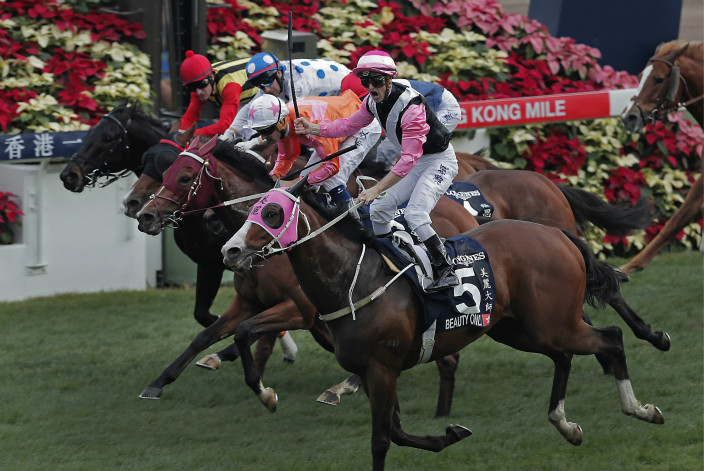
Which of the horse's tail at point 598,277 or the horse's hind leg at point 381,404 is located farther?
the horse's tail at point 598,277

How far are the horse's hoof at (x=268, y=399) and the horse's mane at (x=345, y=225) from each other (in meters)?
1.56

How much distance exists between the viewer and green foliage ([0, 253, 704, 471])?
550 centimetres

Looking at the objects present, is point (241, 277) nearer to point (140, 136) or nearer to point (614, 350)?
point (140, 136)

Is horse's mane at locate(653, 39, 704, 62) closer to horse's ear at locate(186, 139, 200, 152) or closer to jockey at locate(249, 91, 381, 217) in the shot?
jockey at locate(249, 91, 381, 217)

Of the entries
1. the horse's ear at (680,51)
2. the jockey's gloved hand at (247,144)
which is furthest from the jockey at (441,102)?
the horse's ear at (680,51)

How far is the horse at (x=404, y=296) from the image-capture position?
475cm

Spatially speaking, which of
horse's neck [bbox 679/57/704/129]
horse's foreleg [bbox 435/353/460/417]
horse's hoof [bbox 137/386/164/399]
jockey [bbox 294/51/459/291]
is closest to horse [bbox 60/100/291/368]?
horse's hoof [bbox 137/386/164/399]

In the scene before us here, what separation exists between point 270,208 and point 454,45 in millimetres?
6821

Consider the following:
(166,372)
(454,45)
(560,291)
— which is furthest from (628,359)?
(454,45)

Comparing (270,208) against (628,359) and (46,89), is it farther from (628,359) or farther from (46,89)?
(46,89)

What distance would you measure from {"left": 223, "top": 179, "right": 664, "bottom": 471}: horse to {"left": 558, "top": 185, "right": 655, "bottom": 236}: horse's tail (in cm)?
152

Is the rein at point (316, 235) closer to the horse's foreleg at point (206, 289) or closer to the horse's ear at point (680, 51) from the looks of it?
the horse's foreleg at point (206, 289)

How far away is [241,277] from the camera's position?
655cm

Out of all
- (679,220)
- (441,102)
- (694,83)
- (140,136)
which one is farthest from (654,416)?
(140,136)
